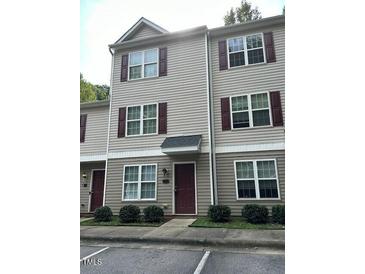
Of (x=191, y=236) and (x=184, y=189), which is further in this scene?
(x=184, y=189)

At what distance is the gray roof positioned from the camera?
275 inches

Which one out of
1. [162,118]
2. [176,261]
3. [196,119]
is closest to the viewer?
[176,261]

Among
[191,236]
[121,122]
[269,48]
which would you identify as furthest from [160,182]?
[269,48]

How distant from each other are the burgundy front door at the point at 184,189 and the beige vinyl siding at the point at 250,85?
4.75 ft

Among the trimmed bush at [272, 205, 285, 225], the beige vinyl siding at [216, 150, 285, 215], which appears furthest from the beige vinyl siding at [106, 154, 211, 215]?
the trimmed bush at [272, 205, 285, 225]

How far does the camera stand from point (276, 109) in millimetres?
7059

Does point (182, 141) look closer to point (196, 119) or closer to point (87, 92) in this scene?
point (196, 119)

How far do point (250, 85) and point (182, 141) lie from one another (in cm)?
313

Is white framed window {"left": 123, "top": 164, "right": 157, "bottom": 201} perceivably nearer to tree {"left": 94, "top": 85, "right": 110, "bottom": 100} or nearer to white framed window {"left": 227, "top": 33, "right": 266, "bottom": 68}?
white framed window {"left": 227, "top": 33, "right": 266, "bottom": 68}

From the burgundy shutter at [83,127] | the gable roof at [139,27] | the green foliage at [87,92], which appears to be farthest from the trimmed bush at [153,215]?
the green foliage at [87,92]

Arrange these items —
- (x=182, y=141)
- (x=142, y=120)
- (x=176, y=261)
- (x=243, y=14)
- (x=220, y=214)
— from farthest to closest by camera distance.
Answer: (x=243, y=14) < (x=142, y=120) < (x=182, y=141) < (x=220, y=214) < (x=176, y=261)

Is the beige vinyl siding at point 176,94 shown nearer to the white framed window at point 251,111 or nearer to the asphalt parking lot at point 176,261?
the white framed window at point 251,111
